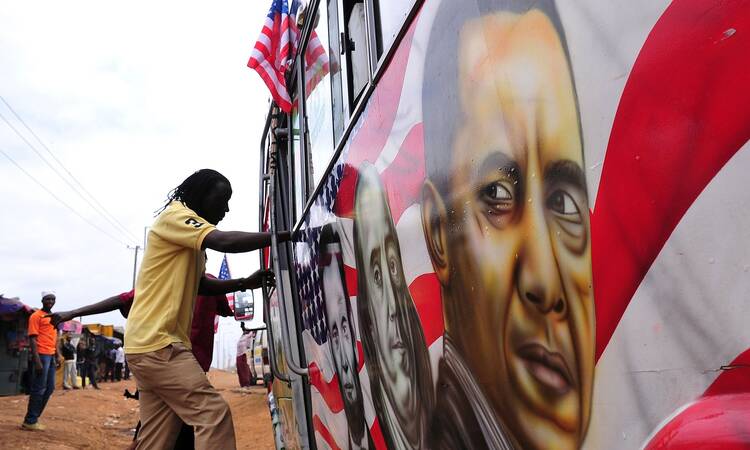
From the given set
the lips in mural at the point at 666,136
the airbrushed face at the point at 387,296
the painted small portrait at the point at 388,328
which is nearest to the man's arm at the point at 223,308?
the painted small portrait at the point at 388,328

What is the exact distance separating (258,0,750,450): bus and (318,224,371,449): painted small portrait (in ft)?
0.50

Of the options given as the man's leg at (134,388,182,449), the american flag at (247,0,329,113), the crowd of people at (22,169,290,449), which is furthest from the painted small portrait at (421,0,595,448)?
the american flag at (247,0,329,113)

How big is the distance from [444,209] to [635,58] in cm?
58

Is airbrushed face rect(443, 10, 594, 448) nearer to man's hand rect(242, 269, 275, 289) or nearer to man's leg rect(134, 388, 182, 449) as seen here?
man's leg rect(134, 388, 182, 449)

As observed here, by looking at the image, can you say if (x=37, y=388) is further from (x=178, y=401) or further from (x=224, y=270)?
(x=178, y=401)

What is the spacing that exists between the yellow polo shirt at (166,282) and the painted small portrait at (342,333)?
625 millimetres

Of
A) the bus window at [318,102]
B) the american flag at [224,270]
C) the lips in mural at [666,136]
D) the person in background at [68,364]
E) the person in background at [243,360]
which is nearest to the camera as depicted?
the lips in mural at [666,136]

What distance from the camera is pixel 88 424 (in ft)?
37.1

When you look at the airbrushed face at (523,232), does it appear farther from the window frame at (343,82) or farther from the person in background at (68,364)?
the person in background at (68,364)

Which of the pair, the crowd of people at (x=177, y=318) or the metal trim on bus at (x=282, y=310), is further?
the metal trim on bus at (x=282, y=310)

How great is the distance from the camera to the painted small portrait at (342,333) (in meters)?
2.12

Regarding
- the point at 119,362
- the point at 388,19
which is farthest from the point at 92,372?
the point at 388,19

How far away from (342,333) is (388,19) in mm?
1125

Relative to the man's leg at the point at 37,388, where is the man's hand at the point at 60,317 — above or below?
above
